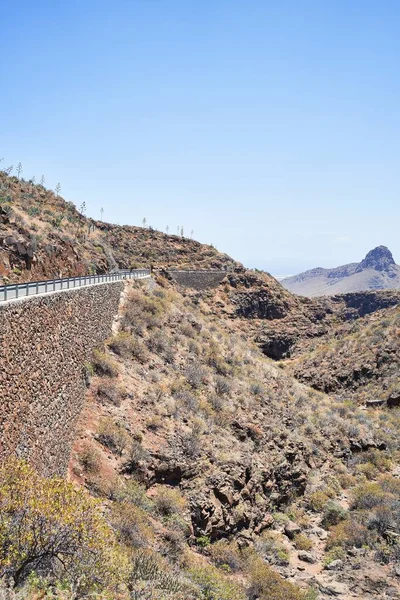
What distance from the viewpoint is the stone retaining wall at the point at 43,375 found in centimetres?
1023

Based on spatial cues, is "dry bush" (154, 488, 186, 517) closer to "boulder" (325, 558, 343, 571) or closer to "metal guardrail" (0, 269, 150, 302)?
"boulder" (325, 558, 343, 571)

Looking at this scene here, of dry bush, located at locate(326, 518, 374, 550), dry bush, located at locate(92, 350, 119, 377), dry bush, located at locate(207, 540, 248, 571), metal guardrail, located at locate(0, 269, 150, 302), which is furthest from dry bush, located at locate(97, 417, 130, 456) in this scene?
dry bush, located at locate(326, 518, 374, 550)

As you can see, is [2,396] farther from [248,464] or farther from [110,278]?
[110,278]

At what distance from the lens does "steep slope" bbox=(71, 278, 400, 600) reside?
16109 millimetres

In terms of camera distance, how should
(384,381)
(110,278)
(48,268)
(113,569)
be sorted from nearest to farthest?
(113,569) → (48,268) → (110,278) → (384,381)

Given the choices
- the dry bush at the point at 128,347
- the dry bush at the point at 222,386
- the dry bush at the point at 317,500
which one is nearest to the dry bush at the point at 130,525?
the dry bush at the point at 128,347

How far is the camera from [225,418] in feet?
78.5

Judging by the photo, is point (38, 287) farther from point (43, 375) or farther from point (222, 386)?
point (222, 386)

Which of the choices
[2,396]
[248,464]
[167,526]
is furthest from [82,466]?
[248,464]

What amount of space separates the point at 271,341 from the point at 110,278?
41.5 metres

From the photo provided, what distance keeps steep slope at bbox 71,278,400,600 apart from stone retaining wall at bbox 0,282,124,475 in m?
1.85

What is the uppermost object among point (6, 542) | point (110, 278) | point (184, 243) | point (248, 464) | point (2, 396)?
point (184, 243)

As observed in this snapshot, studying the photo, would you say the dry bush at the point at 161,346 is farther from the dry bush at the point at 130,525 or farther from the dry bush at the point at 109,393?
the dry bush at the point at 130,525

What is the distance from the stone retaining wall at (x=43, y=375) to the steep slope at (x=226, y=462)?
72.7 inches
